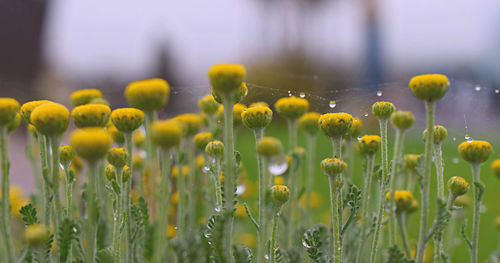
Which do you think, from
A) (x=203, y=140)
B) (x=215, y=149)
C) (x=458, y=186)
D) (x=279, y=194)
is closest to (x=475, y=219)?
(x=458, y=186)

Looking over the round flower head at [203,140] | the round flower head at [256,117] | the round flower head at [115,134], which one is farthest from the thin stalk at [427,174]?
the round flower head at [115,134]

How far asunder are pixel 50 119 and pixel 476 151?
24.5 inches

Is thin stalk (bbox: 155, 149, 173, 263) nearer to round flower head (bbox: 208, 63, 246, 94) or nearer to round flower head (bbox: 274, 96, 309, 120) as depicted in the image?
round flower head (bbox: 208, 63, 246, 94)

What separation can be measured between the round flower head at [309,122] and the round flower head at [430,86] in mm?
430

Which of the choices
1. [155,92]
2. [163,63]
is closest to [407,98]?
[155,92]

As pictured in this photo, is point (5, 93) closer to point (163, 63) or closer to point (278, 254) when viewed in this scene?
point (278, 254)

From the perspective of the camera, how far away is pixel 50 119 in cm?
52

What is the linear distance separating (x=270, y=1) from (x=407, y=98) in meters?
17.6

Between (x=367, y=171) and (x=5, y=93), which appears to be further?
(x=5, y=93)

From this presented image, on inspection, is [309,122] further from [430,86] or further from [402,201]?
[430,86]

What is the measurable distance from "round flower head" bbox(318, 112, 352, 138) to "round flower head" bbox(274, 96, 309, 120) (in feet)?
0.64

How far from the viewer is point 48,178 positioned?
1.79 feet

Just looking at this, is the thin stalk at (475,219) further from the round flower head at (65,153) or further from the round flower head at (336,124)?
the round flower head at (65,153)

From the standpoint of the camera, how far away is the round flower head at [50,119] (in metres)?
0.52
